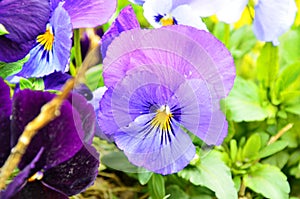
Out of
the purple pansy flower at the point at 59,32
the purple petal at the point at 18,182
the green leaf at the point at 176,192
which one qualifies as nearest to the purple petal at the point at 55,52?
the purple pansy flower at the point at 59,32

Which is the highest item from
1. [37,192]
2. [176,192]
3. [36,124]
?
[36,124]

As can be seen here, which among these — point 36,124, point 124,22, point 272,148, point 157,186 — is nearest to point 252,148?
point 272,148

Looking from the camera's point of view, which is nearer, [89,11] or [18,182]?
[18,182]

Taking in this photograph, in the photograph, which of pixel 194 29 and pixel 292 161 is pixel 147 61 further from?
pixel 292 161

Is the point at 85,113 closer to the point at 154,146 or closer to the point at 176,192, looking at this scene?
the point at 154,146

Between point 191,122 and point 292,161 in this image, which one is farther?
point 292,161

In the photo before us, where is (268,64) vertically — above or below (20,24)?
below

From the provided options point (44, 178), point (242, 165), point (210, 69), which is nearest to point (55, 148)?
point (44, 178)
